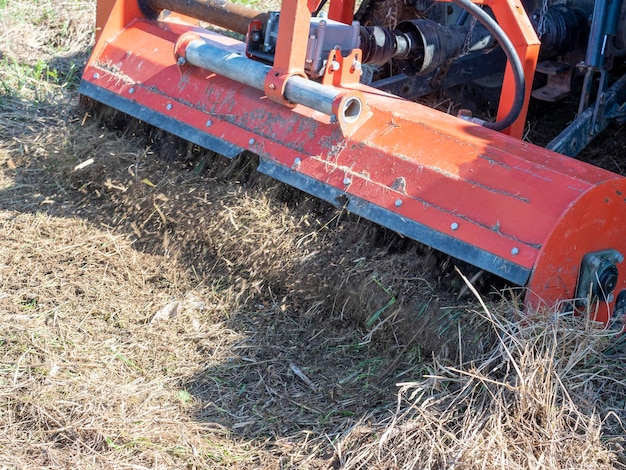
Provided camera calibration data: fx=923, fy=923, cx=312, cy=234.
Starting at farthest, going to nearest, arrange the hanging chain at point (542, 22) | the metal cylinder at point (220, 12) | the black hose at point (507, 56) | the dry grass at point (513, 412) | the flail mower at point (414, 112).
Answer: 1. the hanging chain at point (542, 22)
2. the metal cylinder at point (220, 12)
3. the black hose at point (507, 56)
4. the flail mower at point (414, 112)
5. the dry grass at point (513, 412)

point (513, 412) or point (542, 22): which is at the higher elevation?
point (542, 22)

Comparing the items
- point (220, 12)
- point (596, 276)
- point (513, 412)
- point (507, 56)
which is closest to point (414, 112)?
point (507, 56)

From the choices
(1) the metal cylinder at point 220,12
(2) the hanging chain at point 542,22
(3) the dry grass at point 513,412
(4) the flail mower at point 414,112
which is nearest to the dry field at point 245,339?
(3) the dry grass at point 513,412

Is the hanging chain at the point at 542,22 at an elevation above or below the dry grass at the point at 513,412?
above

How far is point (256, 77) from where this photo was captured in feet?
10.6

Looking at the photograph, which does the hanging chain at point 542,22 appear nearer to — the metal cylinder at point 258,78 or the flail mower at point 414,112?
the flail mower at point 414,112

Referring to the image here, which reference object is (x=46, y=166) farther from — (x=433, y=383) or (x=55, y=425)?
(x=433, y=383)

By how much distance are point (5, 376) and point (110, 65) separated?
1519 mm

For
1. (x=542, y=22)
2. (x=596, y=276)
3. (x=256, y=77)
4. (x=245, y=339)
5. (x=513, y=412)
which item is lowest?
(x=245, y=339)

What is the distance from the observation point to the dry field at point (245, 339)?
2439 millimetres

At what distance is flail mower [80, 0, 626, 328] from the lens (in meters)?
2.70

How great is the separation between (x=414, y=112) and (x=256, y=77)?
566mm

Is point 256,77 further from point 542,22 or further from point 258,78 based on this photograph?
point 542,22

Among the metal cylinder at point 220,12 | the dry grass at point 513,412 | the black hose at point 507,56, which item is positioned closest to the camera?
the dry grass at point 513,412
